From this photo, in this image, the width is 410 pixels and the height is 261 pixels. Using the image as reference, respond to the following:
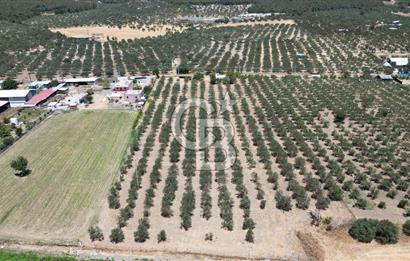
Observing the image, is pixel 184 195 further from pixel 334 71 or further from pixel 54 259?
pixel 334 71

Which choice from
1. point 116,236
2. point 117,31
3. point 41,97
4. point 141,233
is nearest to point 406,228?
point 141,233

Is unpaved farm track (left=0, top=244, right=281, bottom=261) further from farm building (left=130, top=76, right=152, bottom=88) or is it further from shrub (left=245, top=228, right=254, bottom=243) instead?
farm building (left=130, top=76, right=152, bottom=88)

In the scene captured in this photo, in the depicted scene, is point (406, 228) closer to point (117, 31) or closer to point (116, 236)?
point (116, 236)

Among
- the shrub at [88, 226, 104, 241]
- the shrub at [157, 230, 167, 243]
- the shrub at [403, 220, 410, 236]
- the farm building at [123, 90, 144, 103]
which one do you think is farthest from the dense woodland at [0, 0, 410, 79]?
the shrub at [157, 230, 167, 243]

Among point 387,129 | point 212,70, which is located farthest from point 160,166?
point 212,70

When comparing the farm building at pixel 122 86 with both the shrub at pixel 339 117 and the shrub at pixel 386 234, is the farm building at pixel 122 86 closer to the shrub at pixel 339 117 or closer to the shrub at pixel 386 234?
the shrub at pixel 339 117
